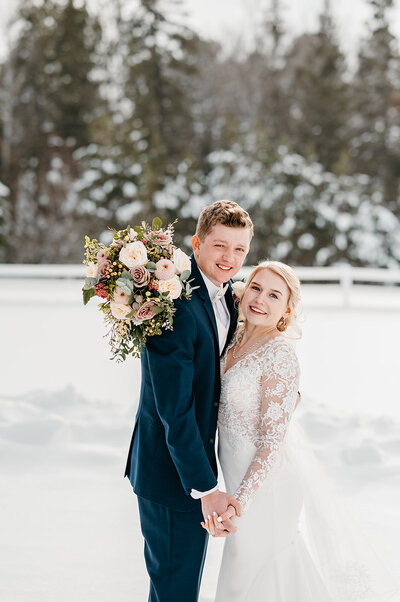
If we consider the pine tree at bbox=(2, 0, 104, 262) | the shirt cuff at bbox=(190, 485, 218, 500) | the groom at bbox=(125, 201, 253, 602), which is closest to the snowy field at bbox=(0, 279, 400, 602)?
the groom at bbox=(125, 201, 253, 602)

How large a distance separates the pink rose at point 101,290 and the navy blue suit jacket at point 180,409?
0.73ft

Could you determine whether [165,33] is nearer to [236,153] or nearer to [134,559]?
[236,153]

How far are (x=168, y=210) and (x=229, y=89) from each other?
6.35 meters

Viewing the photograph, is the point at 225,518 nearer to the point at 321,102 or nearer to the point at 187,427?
the point at 187,427

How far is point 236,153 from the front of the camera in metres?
24.9

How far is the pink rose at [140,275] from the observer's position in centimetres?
237

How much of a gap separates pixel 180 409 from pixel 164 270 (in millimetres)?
471

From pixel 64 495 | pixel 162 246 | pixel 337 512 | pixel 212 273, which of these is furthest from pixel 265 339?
pixel 64 495

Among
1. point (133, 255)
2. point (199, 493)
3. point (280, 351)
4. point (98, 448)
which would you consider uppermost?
point (133, 255)

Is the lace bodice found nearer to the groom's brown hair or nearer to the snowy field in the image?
the groom's brown hair

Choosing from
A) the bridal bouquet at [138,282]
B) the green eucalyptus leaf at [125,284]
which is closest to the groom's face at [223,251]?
the bridal bouquet at [138,282]

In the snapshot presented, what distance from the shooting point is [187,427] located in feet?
7.68

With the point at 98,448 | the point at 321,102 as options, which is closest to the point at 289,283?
the point at 98,448

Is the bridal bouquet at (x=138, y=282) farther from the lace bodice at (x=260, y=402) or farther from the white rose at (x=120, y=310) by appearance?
the lace bodice at (x=260, y=402)
